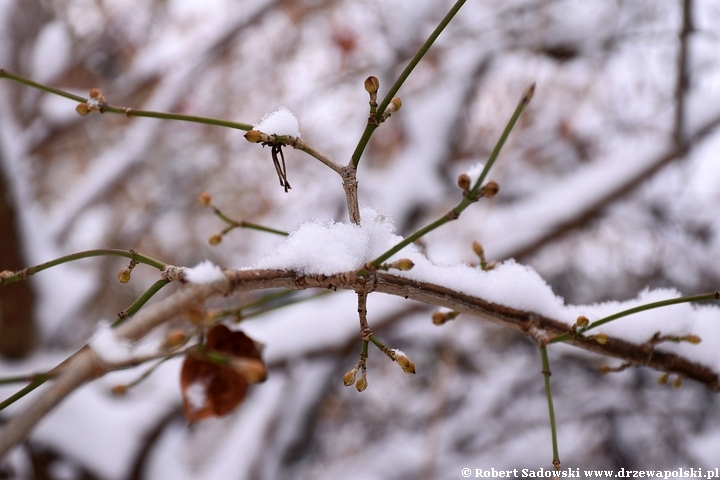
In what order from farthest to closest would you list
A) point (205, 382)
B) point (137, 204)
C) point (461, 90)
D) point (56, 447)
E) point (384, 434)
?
point (137, 204), point (384, 434), point (461, 90), point (56, 447), point (205, 382)

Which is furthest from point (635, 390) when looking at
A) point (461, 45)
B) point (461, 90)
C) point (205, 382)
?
point (205, 382)

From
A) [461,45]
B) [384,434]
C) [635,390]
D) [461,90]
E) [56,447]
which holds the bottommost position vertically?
[56,447]

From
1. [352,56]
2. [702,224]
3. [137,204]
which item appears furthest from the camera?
[137,204]

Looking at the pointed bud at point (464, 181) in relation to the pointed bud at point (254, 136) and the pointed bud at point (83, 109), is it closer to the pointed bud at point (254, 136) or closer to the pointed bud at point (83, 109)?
the pointed bud at point (254, 136)

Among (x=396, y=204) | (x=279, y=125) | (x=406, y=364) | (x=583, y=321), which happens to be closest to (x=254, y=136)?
(x=279, y=125)

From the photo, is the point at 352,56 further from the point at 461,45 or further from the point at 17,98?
the point at 17,98

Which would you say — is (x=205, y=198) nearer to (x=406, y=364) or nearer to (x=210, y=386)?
(x=210, y=386)

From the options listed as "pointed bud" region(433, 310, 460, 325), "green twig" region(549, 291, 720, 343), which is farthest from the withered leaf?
"green twig" region(549, 291, 720, 343)
